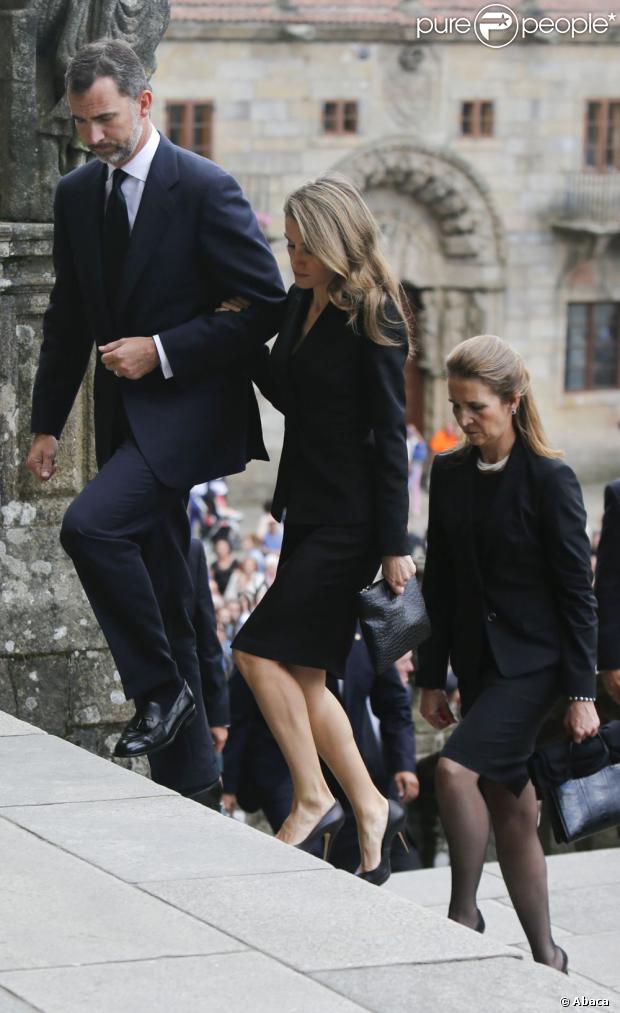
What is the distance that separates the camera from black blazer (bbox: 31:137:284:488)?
5.47m

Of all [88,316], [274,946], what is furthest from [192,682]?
[274,946]

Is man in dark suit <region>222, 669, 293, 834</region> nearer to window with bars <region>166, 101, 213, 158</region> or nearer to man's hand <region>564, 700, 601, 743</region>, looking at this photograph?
man's hand <region>564, 700, 601, 743</region>

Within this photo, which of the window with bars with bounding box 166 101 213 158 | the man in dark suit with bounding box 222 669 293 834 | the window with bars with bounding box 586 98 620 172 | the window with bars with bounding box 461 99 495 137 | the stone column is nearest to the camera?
the stone column

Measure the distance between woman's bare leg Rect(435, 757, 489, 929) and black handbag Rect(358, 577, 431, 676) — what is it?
1.09 feet

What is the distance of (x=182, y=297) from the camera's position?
219 inches

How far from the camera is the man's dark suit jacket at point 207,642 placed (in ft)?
21.8

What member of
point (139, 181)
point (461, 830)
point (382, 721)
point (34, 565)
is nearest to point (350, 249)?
point (139, 181)

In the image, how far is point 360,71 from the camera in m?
28.3

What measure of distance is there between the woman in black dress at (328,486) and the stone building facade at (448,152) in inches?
836

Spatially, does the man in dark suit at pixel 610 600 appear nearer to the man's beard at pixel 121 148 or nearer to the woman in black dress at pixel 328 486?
the woman in black dress at pixel 328 486

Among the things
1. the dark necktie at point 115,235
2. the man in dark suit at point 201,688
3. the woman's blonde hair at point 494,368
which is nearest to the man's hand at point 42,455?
the man in dark suit at point 201,688

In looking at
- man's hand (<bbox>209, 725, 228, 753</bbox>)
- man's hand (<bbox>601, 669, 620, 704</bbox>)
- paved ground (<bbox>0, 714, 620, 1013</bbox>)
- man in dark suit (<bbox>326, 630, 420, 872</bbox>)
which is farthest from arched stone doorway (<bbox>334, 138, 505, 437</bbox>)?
paved ground (<bbox>0, 714, 620, 1013</bbox>)

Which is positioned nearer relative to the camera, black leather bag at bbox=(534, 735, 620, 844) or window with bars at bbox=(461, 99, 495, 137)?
black leather bag at bbox=(534, 735, 620, 844)

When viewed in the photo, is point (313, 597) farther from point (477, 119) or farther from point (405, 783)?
point (477, 119)
